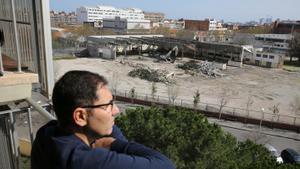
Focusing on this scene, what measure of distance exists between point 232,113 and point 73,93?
19.4 metres

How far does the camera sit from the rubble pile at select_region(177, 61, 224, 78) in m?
32.2

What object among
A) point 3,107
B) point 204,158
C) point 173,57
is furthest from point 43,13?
point 173,57

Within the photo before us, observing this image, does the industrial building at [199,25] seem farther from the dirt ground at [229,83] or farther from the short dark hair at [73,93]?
the short dark hair at [73,93]

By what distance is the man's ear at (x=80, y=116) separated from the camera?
4.05 ft

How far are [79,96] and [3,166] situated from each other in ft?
6.32

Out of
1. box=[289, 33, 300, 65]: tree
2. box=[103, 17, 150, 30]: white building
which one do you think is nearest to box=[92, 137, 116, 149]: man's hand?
box=[289, 33, 300, 65]: tree

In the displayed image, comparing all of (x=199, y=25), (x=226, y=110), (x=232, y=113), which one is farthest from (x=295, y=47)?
(x=199, y=25)

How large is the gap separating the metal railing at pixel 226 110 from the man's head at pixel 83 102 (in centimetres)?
1866

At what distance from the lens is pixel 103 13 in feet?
368

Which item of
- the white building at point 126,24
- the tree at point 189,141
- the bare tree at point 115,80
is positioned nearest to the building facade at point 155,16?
the white building at point 126,24

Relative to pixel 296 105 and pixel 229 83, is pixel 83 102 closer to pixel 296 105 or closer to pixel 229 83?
pixel 296 105

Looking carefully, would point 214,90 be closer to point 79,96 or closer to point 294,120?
point 294,120

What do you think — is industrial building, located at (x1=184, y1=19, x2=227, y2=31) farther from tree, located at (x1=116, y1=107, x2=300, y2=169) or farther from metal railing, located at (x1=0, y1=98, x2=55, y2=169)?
metal railing, located at (x1=0, y1=98, x2=55, y2=169)

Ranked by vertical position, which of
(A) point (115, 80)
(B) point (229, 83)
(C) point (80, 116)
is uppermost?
(C) point (80, 116)
